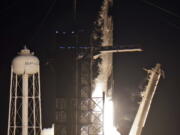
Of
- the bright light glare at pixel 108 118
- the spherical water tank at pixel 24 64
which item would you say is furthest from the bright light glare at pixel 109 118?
the spherical water tank at pixel 24 64

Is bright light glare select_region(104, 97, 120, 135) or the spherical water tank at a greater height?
the spherical water tank

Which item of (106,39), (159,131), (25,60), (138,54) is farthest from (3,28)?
(159,131)

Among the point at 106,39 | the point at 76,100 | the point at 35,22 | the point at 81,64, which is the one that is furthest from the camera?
the point at 35,22

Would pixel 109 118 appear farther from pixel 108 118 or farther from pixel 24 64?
pixel 24 64

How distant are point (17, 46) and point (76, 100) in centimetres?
249

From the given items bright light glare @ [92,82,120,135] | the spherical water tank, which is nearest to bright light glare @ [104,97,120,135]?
bright light glare @ [92,82,120,135]

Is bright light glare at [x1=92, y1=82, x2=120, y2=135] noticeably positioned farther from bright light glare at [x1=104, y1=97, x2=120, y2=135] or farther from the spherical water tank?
the spherical water tank

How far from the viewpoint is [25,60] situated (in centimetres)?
616

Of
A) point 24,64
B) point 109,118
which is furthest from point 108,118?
point 24,64

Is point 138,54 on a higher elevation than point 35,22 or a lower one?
lower

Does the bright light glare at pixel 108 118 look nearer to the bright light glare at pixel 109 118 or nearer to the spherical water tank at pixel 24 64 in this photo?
the bright light glare at pixel 109 118

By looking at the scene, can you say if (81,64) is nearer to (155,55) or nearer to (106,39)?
(106,39)

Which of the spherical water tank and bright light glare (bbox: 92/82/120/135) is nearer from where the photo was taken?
the spherical water tank

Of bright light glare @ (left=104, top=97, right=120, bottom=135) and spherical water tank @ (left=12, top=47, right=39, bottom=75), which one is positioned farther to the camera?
bright light glare @ (left=104, top=97, right=120, bottom=135)
